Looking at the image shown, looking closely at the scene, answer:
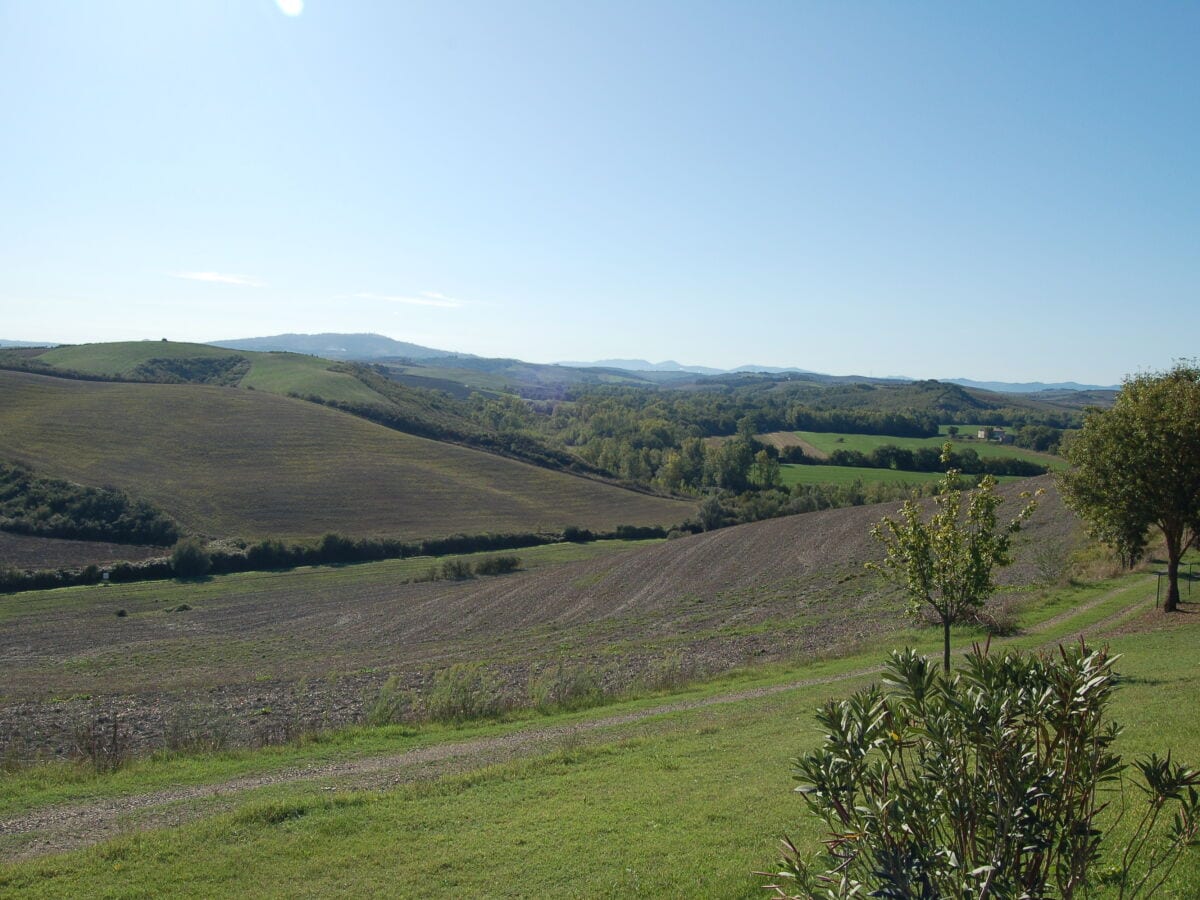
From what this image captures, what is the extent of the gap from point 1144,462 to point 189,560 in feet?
185

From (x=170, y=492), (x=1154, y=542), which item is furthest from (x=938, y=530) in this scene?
(x=170, y=492)

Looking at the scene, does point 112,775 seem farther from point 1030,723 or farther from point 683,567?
point 683,567

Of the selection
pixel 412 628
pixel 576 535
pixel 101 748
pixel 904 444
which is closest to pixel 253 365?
pixel 576 535

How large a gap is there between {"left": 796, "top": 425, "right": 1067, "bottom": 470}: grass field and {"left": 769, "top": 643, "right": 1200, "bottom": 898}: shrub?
96505mm

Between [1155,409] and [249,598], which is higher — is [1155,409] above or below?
above

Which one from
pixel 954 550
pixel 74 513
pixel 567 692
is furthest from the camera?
pixel 74 513

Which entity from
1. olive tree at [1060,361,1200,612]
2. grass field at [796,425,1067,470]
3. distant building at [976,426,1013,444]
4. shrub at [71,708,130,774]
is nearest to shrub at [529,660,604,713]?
shrub at [71,708,130,774]

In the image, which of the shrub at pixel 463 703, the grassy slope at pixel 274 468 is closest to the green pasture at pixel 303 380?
the grassy slope at pixel 274 468

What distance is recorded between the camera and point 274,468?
76.8m

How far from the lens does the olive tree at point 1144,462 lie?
22109 mm

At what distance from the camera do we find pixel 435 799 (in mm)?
12359

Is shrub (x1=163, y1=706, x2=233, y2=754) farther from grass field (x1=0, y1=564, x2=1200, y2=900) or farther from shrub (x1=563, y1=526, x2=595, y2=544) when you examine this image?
shrub (x1=563, y1=526, x2=595, y2=544)

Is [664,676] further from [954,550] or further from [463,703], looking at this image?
[954,550]

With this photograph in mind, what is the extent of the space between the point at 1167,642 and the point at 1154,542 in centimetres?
1880
